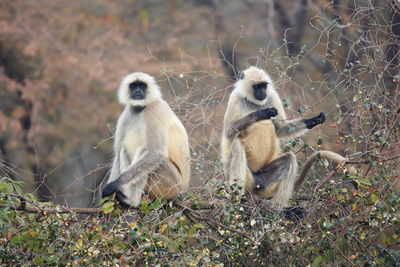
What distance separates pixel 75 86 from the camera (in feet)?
39.7

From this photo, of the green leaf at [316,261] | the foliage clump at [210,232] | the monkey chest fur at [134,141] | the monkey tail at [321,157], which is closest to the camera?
the foliage clump at [210,232]

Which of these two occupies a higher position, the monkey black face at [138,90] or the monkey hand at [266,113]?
the monkey black face at [138,90]

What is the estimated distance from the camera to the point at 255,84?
22.6 ft

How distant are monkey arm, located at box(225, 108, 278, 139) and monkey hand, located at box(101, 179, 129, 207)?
114 centimetres

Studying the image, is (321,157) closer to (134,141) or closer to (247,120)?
(247,120)

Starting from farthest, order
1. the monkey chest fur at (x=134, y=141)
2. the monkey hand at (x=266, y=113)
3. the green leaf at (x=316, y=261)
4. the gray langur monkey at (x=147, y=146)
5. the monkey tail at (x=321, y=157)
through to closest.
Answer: the monkey chest fur at (x=134, y=141)
the gray langur monkey at (x=147, y=146)
the monkey hand at (x=266, y=113)
the monkey tail at (x=321, y=157)
the green leaf at (x=316, y=261)

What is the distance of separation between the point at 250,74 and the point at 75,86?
5.73 metres

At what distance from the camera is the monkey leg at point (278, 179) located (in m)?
6.57

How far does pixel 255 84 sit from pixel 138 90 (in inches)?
42.9

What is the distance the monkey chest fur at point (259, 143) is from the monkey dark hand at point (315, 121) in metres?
0.41

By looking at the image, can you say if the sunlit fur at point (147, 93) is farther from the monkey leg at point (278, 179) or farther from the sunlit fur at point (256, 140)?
the monkey leg at point (278, 179)

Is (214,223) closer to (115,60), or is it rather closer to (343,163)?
(343,163)

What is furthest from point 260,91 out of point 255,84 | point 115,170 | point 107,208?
point 107,208

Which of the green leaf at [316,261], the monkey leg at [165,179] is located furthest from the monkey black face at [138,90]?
the green leaf at [316,261]
